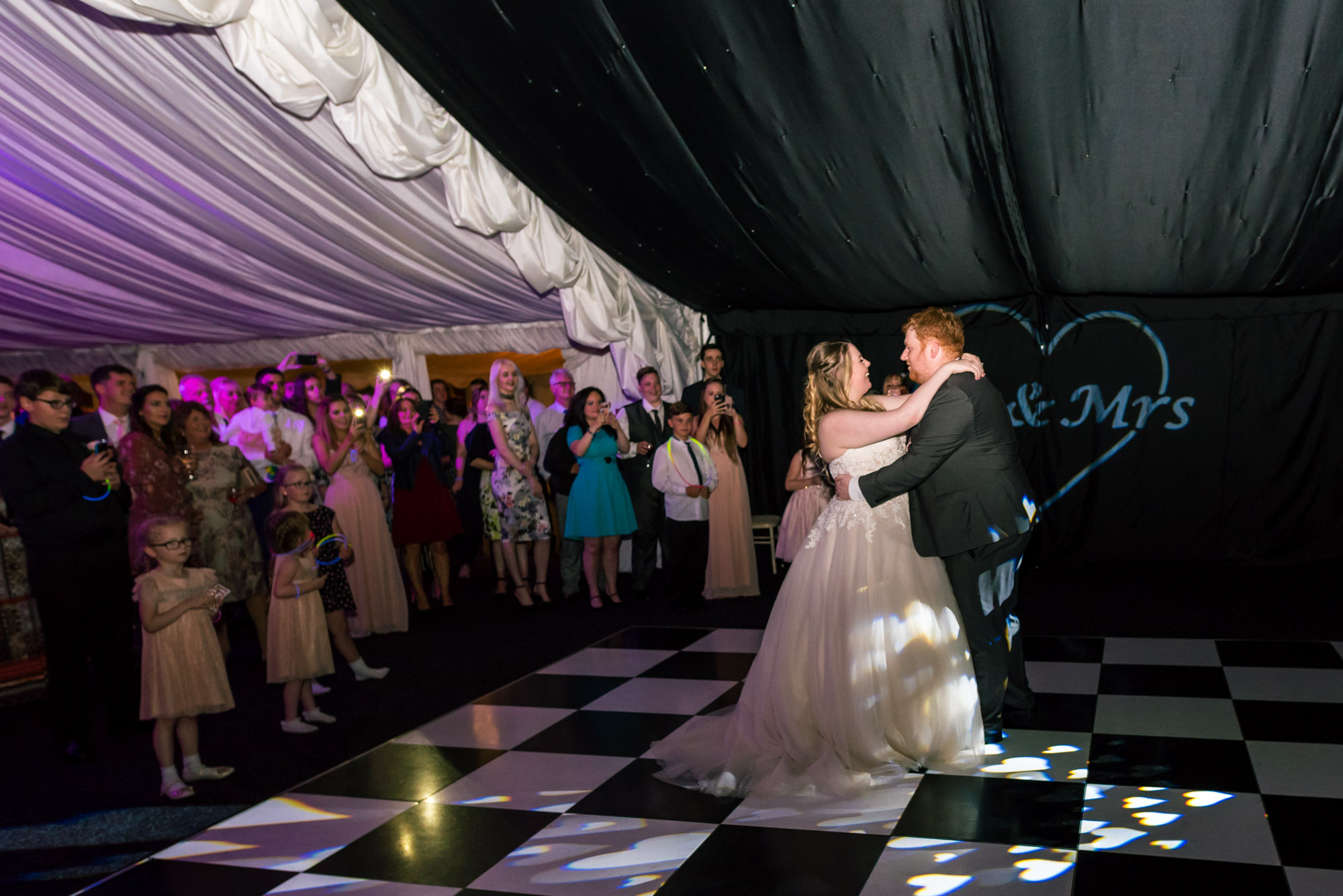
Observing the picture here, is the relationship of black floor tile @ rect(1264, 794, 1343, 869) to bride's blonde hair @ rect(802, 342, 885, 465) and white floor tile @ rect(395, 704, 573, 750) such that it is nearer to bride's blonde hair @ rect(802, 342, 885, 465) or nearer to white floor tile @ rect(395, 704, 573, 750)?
bride's blonde hair @ rect(802, 342, 885, 465)

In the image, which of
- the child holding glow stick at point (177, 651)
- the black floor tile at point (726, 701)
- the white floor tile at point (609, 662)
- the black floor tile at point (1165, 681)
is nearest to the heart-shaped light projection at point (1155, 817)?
the black floor tile at point (1165, 681)

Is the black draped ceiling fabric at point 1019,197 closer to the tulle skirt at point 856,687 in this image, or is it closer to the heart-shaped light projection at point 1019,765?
the tulle skirt at point 856,687

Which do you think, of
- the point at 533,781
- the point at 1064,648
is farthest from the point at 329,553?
the point at 1064,648

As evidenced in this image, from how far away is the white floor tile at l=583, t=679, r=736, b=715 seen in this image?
3.64m

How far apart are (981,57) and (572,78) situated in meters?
1.45

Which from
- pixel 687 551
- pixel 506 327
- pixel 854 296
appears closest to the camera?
pixel 687 551

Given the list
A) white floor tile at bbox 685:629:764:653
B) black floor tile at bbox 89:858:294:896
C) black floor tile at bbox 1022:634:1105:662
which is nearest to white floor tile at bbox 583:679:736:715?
white floor tile at bbox 685:629:764:653

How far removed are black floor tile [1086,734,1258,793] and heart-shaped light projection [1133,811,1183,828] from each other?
19 cm

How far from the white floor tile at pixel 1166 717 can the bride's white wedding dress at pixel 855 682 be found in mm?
606

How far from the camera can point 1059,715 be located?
127 inches

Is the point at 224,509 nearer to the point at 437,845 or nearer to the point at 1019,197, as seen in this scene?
the point at 437,845

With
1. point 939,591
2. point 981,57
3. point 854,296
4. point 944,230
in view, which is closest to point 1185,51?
point 981,57

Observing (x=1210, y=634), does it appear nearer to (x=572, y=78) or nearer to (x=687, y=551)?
(x=687, y=551)

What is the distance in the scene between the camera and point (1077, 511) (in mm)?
6418
